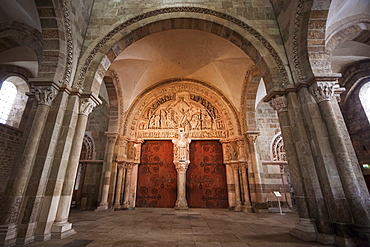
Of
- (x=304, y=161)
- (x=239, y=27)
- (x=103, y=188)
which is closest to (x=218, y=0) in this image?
(x=239, y=27)

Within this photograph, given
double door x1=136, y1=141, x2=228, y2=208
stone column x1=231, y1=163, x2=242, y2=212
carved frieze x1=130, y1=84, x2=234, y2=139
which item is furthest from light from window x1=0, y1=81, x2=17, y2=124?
stone column x1=231, y1=163, x2=242, y2=212

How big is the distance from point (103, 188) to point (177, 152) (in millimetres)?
3498

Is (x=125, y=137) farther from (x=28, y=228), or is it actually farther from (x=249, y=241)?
(x=249, y=241)

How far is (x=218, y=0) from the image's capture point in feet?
16.5

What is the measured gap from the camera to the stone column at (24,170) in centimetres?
280

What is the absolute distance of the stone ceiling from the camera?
6532 millimetres

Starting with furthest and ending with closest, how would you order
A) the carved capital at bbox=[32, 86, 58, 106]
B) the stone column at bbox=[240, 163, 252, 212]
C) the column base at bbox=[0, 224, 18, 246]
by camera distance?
the stone column at bbox=[240, 163, 252, 212] < the carved capital at bbox=[32, 86, 58, 106] < the column base at bbox=[0, 224, 18, 246]

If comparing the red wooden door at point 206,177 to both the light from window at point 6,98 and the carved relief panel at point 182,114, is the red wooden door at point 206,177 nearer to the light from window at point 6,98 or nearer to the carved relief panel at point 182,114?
the carved relief panel at point 182,114

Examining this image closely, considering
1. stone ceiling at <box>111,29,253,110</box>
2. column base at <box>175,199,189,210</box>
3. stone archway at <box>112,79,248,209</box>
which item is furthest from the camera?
stone archway at <box>112,79,248,209</box>

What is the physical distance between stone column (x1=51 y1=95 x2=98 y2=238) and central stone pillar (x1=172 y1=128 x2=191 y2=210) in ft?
14.8

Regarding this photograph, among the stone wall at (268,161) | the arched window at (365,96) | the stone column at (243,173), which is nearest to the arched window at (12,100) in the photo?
the stone column at (243,173)

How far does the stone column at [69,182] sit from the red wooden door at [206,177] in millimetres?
5360

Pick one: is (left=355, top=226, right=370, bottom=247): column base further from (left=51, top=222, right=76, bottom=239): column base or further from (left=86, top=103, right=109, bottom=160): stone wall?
(left=86, top=103, right=109, bottom=160): stone wall

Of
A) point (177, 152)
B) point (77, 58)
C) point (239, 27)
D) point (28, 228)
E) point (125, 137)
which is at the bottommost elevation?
point (28, 228)
